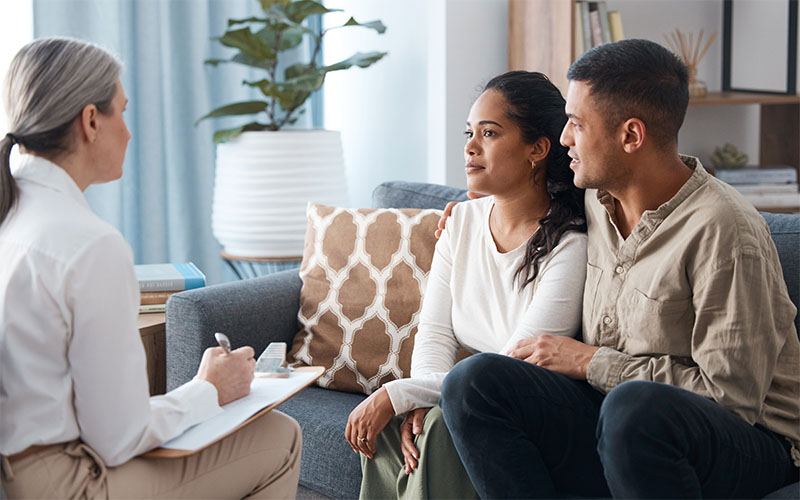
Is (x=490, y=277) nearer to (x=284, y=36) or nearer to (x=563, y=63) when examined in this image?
(x=563, y=63)

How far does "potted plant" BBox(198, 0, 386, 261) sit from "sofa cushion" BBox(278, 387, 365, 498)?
1.17m

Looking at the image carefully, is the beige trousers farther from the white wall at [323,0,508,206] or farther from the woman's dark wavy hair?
Answer: the white wall at [323,0,508,206]

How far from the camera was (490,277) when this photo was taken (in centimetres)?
167

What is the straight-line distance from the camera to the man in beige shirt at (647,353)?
1221mm

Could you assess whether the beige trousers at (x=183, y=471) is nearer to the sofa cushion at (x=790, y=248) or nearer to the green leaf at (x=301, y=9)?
the sofa cushion at (x=790, y=248)

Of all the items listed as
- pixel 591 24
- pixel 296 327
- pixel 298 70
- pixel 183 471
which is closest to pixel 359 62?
pixel 298 70

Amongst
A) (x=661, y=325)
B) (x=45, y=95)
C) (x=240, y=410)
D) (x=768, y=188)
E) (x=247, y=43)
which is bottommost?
(x=240, y=410)

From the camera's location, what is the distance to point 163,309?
2.07 meters

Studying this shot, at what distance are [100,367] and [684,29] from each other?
300 centimetres

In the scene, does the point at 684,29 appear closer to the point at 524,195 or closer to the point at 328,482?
the point at 524,195

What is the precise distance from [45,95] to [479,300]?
3.03 feet

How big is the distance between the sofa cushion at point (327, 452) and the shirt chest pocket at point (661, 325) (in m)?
0.64

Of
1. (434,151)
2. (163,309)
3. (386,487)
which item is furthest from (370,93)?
(386,487)

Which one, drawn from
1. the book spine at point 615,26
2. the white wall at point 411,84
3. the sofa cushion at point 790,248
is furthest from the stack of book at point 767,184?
the sofa cushion at point 790,248
